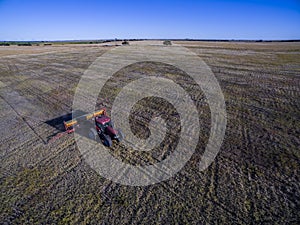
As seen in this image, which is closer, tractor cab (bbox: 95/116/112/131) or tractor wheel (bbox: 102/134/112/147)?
tractor wheel (bbox: 102/134/112/147)

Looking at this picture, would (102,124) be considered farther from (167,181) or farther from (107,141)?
(167,181)

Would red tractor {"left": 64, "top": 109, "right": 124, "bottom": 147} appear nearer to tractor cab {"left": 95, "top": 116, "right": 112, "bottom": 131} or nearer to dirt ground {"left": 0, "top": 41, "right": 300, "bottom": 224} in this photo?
tractor cab {"left": 95, "top": 116, "right": 112, "bottom": 131}

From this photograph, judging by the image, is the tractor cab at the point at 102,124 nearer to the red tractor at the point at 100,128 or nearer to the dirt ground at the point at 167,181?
the red tractor at the point at 100,128

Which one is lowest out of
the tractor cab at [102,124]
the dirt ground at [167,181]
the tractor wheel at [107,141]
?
the dirt ground at [167,181]

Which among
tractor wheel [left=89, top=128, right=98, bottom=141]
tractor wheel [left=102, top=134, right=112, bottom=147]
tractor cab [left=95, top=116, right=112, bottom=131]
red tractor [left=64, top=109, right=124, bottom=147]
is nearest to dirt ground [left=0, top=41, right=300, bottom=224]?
tractor wheel [left=102, top=134, right=112, bottom=147]

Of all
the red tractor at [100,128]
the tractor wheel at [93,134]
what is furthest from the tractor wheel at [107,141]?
the tractor wheel at [93,134]

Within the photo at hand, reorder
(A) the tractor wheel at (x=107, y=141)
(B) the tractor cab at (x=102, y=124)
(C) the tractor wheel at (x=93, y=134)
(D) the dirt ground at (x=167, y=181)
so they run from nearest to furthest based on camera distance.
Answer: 1. (D) the dirt ground at (x=167, y=181)
2. (A) the tractor wheel at (x=107, y=141)
3. (C) the tractor wheel at (x=93, y=134)
4. (B) the tractor cab at (x=102, y=124)

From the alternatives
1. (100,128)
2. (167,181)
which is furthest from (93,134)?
(167,181)

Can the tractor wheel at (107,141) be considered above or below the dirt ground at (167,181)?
above
